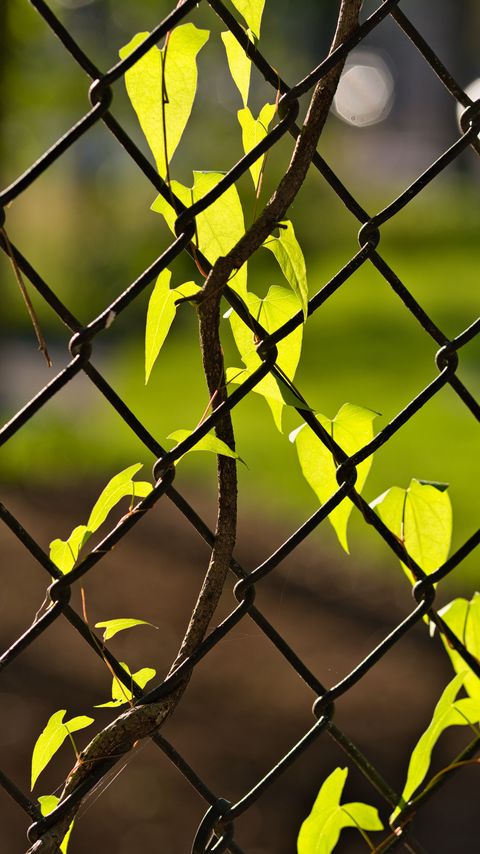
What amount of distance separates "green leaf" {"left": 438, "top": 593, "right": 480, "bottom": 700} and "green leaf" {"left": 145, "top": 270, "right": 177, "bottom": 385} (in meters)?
0.44

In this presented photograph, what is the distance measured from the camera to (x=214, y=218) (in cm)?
78

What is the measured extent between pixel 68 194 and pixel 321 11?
Answer: 758 cm

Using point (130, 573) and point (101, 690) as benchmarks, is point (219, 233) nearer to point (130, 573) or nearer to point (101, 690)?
point (101, 690)

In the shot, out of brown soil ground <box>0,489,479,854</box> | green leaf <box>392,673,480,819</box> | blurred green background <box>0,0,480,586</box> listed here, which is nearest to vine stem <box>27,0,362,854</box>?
green leaf <box>392,673,480,819</box>

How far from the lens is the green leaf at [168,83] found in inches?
27.9

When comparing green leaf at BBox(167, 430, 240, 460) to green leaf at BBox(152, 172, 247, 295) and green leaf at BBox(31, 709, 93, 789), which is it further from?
green leaf at BBox(31, 709, 93, 789)

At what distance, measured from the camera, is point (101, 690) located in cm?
322

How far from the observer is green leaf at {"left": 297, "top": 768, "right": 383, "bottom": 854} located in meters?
0.92

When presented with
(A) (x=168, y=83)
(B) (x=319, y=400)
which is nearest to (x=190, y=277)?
(B) (x=319, y=400)

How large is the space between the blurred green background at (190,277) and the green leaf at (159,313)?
3228 millimetres

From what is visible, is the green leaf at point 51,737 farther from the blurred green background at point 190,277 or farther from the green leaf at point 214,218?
the blurred green background at point 190,277

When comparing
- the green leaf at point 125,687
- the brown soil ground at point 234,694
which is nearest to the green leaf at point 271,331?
the green leaf at point 125,687

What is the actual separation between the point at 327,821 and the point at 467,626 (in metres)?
0.24

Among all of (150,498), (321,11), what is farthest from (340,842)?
(321,11)
